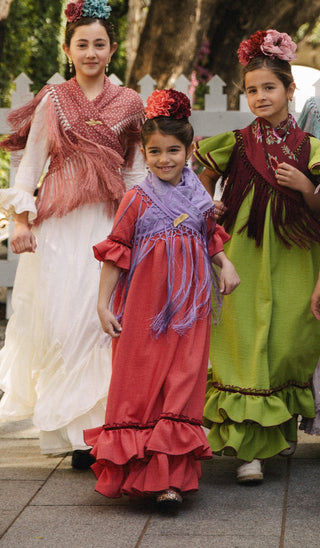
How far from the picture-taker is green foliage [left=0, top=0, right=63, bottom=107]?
13.7 m

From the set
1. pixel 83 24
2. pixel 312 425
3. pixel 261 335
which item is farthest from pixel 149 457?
pixel 83 24

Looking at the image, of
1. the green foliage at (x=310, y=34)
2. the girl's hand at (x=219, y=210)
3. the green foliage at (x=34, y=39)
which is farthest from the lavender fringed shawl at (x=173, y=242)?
the green foliage at (x=34, y=39)

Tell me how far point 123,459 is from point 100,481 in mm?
143

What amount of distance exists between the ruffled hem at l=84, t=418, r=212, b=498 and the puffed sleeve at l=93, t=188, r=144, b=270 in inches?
24.1

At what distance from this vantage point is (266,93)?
3.51 metres

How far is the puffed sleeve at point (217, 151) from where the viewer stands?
360cm

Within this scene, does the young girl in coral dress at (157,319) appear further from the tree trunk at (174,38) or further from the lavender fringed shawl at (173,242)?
the tree trunk at (174,38)

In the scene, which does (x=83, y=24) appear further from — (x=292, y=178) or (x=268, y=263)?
(x=268, y=263)

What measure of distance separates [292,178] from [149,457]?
1241mm

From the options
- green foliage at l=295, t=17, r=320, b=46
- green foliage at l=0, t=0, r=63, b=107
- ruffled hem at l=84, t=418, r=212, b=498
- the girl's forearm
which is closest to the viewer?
ruffled hem at l=84, t=418, r=212, b=498

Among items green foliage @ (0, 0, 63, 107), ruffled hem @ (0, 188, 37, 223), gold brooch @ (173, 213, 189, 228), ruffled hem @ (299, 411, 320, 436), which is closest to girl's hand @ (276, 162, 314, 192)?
gold brooch @ (173, 213, 189, 228)

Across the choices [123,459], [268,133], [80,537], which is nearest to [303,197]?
[268,133]

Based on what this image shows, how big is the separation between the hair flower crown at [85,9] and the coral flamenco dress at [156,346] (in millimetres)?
946

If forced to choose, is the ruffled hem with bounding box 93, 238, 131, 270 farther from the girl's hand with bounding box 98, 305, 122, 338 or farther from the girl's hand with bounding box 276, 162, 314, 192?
the girl's hand with bounding box 276, 162, 314, 192
